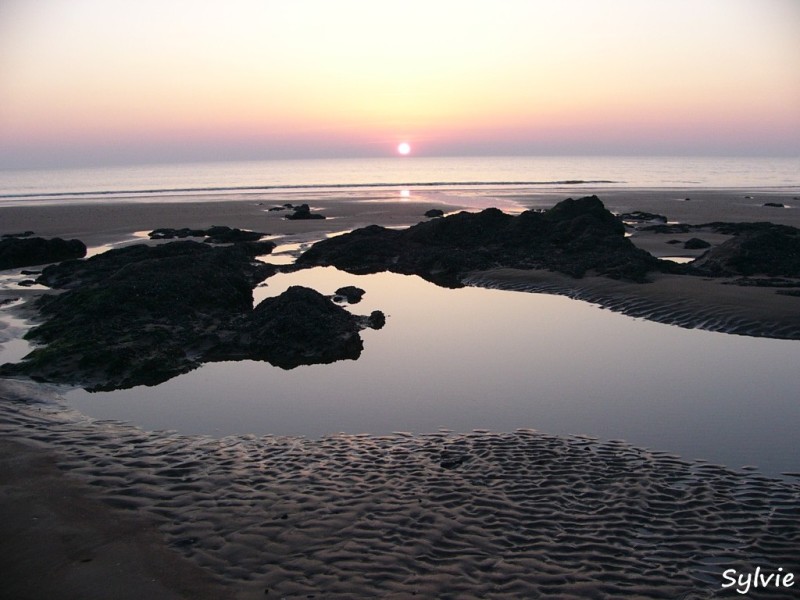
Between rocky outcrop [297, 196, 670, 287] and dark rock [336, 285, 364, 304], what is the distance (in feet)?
15.6

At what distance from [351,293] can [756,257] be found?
1712 cm

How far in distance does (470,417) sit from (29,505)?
7450 millimetres

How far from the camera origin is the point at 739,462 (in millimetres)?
10117

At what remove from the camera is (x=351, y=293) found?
76.5 feet

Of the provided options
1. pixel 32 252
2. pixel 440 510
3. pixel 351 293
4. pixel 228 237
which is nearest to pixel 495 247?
pixel 351 293

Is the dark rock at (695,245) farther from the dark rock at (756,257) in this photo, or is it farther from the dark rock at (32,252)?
the dark rock at (32,252)

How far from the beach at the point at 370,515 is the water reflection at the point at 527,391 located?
2.46 ft

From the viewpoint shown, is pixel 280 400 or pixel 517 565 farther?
pixel 280 400

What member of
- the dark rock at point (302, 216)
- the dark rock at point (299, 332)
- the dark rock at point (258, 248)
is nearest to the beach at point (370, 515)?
the dark rock at point (299, 332)

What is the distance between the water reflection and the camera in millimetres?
11648

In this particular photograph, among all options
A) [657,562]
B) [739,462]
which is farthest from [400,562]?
[739,462]

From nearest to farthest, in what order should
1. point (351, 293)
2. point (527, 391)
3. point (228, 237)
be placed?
1. point (527, 391)
2. point (351, 293)
3. point (228, 237)

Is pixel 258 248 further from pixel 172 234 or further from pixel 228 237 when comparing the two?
pixel 172 234

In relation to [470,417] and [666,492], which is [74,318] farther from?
[666,492]
